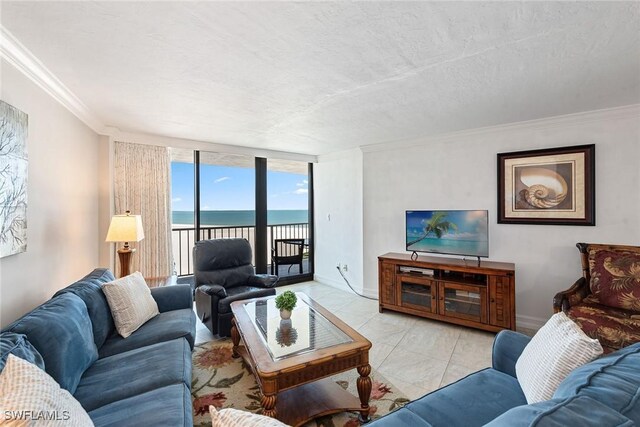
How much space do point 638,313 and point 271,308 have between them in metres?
3.08

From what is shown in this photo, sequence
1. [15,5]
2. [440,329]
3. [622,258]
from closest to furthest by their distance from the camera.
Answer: [15,5] → [622,258] → [440,329]

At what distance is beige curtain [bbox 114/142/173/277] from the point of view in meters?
Answer: 3.71

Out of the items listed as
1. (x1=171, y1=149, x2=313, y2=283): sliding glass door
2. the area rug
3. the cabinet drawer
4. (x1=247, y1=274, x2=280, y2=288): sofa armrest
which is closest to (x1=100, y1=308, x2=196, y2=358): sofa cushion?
the area rug

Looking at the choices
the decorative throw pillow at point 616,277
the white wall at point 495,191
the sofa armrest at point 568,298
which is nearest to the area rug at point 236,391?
the sofa armrest at point 568,298

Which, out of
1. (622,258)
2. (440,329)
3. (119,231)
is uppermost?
(119,231)

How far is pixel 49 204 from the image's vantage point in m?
2.28

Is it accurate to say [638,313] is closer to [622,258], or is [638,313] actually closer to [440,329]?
[622,258]

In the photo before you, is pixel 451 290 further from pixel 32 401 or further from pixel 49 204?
pixel 49 204

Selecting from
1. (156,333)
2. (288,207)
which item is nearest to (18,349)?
(156,333)

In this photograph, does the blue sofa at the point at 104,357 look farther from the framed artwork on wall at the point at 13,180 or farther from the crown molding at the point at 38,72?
the crown molding at the point at 38,72

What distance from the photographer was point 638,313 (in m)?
2.34

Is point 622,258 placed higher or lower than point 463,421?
higher

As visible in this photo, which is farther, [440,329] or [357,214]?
[357,214]

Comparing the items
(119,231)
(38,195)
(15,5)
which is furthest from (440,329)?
(15,5)
